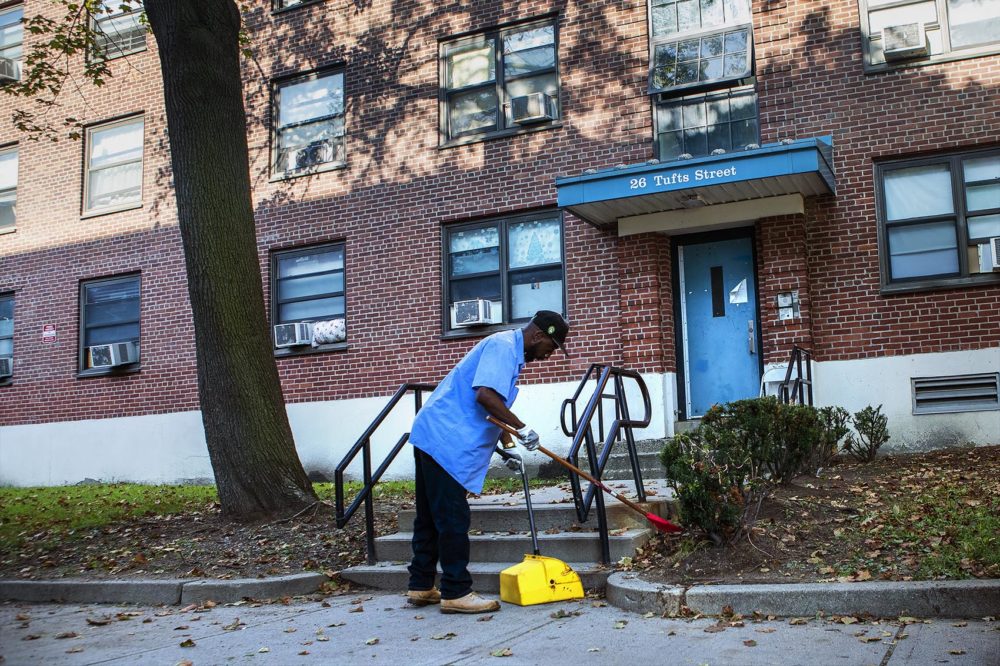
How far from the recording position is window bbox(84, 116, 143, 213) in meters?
17.4

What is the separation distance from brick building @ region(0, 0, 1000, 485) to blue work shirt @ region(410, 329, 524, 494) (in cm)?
576

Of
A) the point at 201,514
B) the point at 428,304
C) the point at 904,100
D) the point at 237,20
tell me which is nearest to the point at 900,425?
the point at 904,100

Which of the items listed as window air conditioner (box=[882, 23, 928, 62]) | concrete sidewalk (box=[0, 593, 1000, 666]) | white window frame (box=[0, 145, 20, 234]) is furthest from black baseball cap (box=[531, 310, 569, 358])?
white window frame (box=[0, 145, 20, 234])

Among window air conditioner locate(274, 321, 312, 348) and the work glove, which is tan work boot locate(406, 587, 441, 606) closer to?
the work glove

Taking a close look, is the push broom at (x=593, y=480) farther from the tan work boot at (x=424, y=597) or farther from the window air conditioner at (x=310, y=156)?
the window air conditioner at (x=310, y=156)

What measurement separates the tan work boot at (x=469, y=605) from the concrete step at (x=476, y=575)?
0.64 metres

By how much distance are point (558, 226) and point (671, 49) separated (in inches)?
112

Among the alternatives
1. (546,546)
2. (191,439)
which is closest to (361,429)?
(191,439)

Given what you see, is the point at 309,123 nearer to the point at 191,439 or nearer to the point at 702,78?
the point at 191,439

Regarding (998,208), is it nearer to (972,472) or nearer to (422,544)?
(972,472)

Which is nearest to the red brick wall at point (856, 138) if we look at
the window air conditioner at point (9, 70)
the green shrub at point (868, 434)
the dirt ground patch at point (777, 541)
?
the green shrub at point (868, 434)

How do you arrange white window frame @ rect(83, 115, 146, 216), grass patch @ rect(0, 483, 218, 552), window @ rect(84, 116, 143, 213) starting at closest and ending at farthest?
grass patch @ rect(0, 483, 218, 552)
white window frame @ rect(83, 115, 146, 216)
window @ rect(84, 116, 143, 213)

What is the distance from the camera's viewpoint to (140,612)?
24.3ft

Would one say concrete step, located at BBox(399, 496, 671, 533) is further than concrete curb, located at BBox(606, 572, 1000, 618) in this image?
Yes
